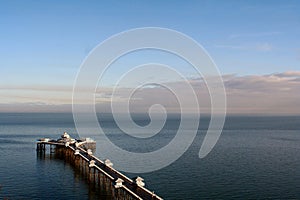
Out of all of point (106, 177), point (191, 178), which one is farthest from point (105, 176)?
point (191, 178)

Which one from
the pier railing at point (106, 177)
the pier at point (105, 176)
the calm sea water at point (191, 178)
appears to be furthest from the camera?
the calm sea water at point (191, 178)

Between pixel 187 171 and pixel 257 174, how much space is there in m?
11.8

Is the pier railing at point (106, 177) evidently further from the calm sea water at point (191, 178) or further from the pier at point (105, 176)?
the calm sea water at point (191, 178)

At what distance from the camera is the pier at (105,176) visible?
3925 centimetres

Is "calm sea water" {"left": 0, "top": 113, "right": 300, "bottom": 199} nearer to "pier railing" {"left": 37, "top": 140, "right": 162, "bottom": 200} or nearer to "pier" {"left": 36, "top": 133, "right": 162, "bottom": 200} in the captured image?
"pier" {"left": 36, "top": 133, "right": 162, "bottom": 200}

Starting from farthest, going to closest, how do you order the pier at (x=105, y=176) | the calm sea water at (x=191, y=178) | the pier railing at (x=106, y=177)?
1. the calm sea water at (x=191, y=178)
2. the pier at (x=105, y=176)
3. the pier railing at (x=106, y=177)

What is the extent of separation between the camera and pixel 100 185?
49.6 m

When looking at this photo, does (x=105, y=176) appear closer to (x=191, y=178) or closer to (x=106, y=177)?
Result: (x=106, y=177)

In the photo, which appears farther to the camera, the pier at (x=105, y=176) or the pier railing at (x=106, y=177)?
the pier at (x=105, y=176)

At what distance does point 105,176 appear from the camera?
51.3 metres

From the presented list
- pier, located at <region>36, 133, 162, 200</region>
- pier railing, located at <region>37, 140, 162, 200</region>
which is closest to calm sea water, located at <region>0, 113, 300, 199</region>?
pier, located at <region>36, 133, 162, 200</region>

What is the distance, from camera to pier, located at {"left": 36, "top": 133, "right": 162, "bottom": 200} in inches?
1545

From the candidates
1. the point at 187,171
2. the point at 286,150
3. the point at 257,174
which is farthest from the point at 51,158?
the point at 286,150

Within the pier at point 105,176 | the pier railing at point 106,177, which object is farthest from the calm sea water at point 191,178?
the pier railing at point 106,177
